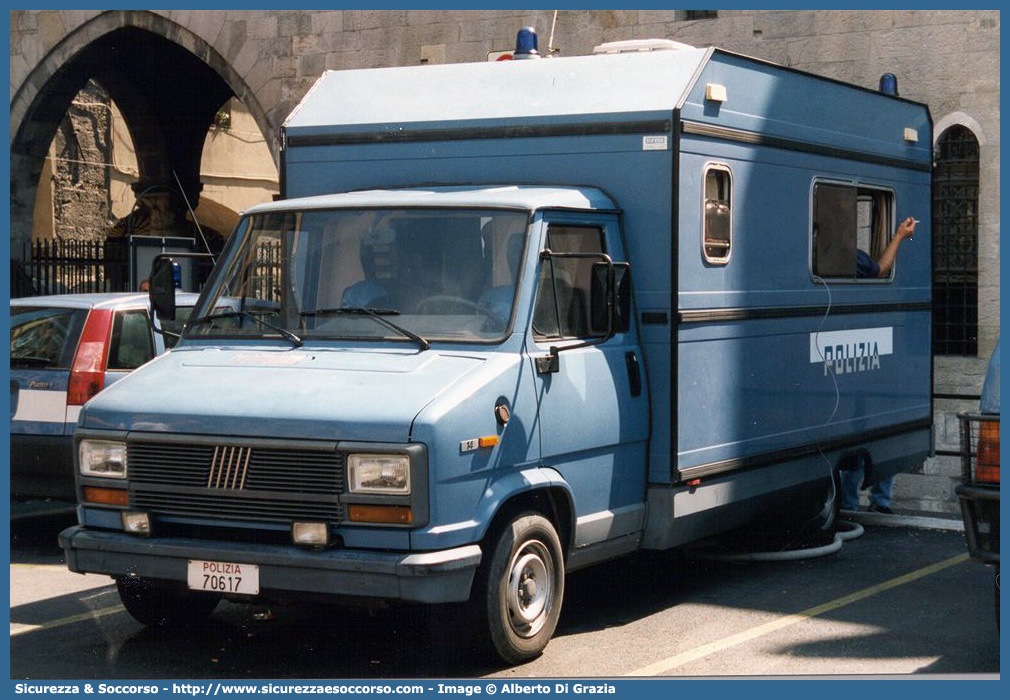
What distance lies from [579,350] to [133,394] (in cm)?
209

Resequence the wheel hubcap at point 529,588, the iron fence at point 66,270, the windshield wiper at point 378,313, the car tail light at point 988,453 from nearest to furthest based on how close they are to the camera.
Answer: the car tail light at point 988,453, the wheel hubcap at point 529,588, the windshield wiper at point 378,313, the iron fence at point 66,270

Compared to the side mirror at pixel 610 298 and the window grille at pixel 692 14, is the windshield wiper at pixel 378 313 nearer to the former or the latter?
the side mirror at pixel 610 298

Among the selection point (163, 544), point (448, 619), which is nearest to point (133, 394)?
point (163, 544)

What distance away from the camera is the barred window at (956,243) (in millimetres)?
13633

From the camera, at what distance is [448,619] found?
→ 6.40m

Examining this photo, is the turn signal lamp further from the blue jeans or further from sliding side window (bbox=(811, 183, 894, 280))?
the blue jeans

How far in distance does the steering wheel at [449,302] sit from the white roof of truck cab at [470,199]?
48 centimetres

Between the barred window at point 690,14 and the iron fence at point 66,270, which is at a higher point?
the barred window at point 690,14

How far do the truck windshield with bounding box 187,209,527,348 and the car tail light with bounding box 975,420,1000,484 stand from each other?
6.98 feet

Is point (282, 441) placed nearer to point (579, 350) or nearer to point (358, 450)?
point (358, 450)

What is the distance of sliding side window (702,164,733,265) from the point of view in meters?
7.80

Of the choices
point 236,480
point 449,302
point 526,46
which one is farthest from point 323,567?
point 526,46

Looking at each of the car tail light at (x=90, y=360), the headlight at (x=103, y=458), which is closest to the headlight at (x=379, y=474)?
the headlight at (x=103, y=458)

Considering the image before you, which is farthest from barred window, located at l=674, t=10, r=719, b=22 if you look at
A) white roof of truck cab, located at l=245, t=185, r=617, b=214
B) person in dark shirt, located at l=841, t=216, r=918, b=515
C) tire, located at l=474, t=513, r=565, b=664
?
tire, located at l=474, t=513, r=565, b=664
